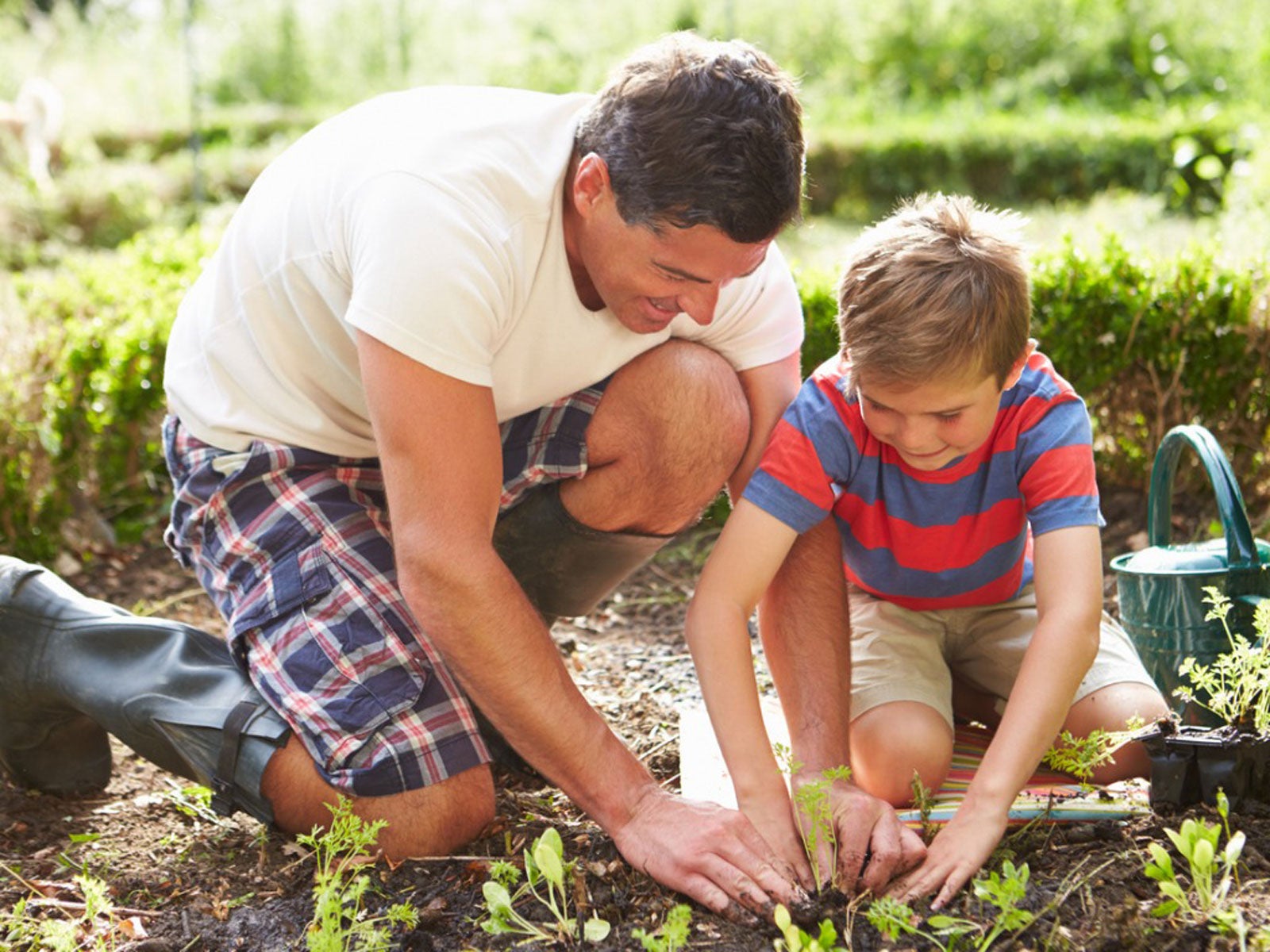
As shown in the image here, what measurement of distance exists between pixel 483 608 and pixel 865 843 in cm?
73

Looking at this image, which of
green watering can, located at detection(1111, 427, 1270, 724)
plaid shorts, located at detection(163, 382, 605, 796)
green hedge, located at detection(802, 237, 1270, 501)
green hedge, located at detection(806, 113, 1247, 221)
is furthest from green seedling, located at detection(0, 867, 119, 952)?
green hedge, located at detection(806, 113, 1247, 221)

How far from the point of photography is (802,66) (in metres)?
13.8

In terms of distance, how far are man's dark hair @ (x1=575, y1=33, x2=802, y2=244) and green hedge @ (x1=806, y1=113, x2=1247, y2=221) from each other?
704 cm

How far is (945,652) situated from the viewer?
9.27 ft

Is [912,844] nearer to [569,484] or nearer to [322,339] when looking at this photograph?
[569,484]

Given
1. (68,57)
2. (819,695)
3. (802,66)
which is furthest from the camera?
(68,57)

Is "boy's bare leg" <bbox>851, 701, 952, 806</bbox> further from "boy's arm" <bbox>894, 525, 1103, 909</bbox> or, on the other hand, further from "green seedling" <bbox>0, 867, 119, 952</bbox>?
"green seedling" <bbox>0, 867, 119, 952</bbox>

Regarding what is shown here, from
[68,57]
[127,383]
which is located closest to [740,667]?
[127,383]

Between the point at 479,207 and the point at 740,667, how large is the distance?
0.92 meters

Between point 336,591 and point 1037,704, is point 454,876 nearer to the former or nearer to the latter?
point 336,591

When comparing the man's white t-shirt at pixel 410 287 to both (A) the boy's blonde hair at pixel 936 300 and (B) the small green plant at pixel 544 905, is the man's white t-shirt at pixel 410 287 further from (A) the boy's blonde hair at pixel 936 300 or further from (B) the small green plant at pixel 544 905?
(B) the small green plant at pixel 544 905

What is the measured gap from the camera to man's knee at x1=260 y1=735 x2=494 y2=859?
2387mm

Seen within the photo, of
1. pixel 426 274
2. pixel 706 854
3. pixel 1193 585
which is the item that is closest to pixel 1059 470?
pixel 1193 585

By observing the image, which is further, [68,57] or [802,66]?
[68,57]
